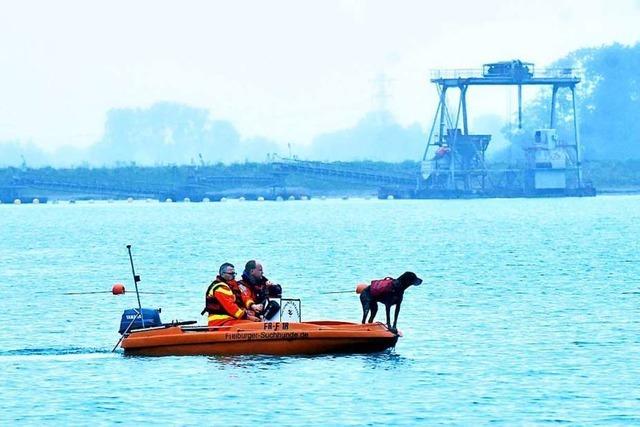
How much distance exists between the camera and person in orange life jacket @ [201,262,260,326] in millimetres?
33344

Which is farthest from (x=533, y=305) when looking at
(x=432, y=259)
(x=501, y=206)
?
(x=501, y=206)

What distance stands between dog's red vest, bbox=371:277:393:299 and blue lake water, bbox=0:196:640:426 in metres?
1.30

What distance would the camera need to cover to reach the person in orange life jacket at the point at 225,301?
3334 cm

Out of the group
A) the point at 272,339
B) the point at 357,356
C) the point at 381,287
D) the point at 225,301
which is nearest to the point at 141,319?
the point at 225,301

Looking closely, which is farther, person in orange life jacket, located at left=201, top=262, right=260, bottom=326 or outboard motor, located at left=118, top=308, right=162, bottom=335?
outboard motor, located at left=118, top=308, right=162, bottom=335

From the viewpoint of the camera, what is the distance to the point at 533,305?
5047 centimetres

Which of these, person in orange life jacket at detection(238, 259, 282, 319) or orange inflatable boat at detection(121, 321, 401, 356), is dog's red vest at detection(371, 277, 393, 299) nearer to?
orange inflatable boat at detection(121, 321, 401, 356)

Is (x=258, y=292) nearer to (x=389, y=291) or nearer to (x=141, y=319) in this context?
(x=389, y=291)

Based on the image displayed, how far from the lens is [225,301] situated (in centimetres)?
3381

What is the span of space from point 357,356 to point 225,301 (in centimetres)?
299

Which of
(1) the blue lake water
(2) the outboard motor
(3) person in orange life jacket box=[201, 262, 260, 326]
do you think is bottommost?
(1) the blue lake water

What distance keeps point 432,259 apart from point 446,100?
12003 centimetres

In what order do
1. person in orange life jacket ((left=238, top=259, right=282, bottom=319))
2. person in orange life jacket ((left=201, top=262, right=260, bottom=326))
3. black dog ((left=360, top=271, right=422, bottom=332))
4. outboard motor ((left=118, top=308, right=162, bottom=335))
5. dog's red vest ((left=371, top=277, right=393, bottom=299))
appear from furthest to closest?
outboard motor ((left=118, top=308, right=162, bottom=335)) → dog's red vest ((left=371, top=277, right=393, bottom=299)) → black dog ((left=360, top=271, right=422, bottom=332)) → person in orange life jacket ((left=238, top=259, right=282, bottom=319)) → person in orange life jacket ((left=201, top=262, right=260, bottom=326))

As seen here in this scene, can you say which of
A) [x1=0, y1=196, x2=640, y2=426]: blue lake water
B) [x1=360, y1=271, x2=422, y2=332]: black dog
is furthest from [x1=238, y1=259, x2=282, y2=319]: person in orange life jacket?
[x1=360, y1=271, x2=422, y2=332]: black dog
